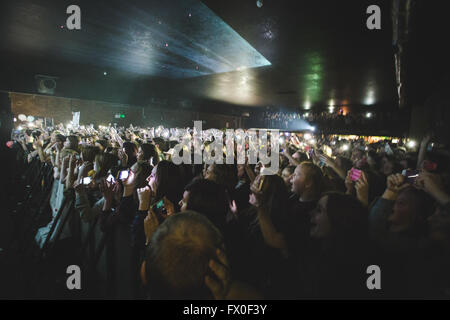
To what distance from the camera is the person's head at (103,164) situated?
352 centimetres

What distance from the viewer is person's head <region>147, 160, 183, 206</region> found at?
2.46 metres

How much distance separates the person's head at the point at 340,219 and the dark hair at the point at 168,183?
Result: 5.02ft

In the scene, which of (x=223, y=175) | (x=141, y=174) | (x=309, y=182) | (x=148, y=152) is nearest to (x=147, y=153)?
(x=148, y=152)

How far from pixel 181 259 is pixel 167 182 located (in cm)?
156

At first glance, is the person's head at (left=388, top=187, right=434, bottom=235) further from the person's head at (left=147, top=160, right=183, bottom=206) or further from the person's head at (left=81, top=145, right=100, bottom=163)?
the person's head at (left=81, top=145, right=100, bottom=163)

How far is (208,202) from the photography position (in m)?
1.75

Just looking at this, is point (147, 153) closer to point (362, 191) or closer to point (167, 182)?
point (167, 182)

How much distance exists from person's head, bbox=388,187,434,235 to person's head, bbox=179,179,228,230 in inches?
51.4

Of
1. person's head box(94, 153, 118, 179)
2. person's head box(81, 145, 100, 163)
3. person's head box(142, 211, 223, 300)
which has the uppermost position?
person's head box(81, 145, 100, 163)

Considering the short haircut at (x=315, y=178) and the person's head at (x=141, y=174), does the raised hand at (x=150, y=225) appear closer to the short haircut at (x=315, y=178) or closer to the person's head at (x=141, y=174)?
the person's head at (x=141, y=174)

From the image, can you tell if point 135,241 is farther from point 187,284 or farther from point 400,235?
point 400,235

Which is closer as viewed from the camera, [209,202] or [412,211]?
[412,211]

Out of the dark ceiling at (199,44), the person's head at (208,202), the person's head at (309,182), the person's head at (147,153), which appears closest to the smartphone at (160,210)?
the person's head at (208,202)

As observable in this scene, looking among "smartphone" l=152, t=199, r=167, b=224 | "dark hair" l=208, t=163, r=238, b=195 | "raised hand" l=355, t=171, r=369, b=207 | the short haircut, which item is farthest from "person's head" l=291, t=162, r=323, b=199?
"smartphone" l=152, t=199, r=167, b=224
